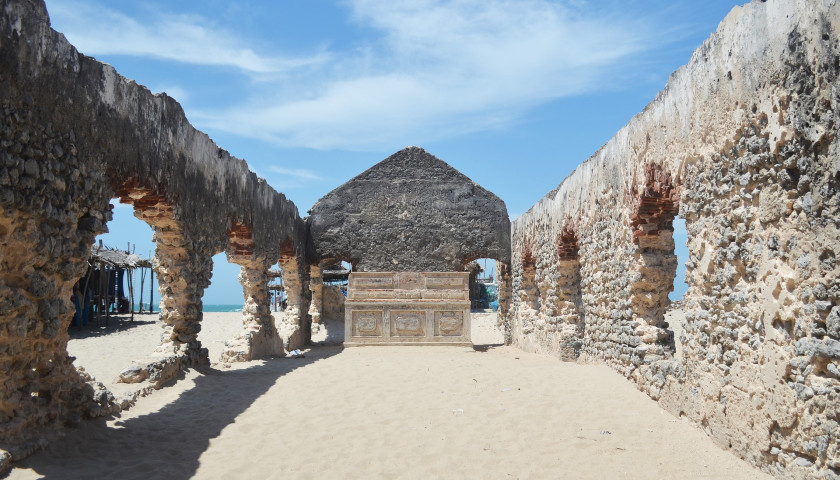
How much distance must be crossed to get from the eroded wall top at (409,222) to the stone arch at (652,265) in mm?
9531

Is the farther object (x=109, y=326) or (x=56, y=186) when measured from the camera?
(x=109, y=326)

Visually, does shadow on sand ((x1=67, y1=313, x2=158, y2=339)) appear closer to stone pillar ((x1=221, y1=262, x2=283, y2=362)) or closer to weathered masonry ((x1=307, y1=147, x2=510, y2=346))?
weathered masonry ((x1=307, y1=147, x2=510, y2=346))

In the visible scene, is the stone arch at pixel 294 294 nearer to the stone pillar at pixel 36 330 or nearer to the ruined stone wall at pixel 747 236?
the ruined stone wall at pixel 747 236

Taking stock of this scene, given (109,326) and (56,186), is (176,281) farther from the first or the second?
(109,326)

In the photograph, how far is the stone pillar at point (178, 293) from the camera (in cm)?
860

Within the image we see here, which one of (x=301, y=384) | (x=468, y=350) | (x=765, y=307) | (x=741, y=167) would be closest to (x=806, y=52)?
(x=741, y=167)

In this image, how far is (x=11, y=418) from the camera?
14.9ft

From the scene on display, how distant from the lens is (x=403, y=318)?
14.3m

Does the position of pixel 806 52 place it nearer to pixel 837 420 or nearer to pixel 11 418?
pixel 837 420

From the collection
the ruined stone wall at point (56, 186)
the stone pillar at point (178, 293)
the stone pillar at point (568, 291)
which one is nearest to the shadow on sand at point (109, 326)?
the stone pillar at point (178, 293)

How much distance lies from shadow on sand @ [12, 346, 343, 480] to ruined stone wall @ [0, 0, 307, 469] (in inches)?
9.1

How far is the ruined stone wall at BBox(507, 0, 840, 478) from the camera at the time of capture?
374cm

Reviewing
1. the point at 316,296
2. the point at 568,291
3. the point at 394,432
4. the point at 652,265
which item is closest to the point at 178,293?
the point at 394,432

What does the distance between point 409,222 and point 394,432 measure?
11.2m
